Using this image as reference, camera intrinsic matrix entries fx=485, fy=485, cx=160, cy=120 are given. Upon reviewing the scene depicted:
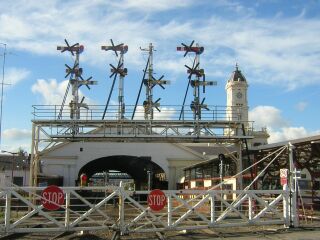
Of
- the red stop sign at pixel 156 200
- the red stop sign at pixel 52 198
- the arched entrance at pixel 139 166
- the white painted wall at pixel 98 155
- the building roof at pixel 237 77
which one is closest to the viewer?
the red stop sign at pixel 52 198

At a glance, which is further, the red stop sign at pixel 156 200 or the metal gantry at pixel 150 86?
the metal gantry at pixel 150 86

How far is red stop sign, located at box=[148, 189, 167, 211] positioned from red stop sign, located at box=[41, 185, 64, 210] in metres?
2.78

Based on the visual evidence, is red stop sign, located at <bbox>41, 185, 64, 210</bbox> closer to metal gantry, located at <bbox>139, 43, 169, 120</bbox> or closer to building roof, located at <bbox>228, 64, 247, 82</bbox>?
metal gantry, located at <bbox>139, 43, 169, 120</bbox>

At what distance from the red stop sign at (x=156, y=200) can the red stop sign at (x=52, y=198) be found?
2.78 meters

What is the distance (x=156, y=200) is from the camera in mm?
15484

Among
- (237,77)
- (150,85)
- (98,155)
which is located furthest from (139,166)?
(237,77)

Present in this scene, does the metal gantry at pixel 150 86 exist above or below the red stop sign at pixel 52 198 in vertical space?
above

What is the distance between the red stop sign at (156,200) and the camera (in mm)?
15383

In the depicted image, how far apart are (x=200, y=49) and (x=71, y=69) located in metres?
12.3

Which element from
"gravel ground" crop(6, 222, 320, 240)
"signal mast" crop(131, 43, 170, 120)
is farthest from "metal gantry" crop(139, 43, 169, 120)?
"gravel ground" crop(6, 222, 320, 240)

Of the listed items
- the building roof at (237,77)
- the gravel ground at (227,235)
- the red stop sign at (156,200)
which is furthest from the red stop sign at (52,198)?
the building roof at (237,77)

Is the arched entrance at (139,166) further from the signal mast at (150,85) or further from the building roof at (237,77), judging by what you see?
the building roof at (237,77)

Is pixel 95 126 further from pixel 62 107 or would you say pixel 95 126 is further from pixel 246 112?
pixel 246 112

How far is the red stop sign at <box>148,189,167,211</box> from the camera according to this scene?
1538 cm
